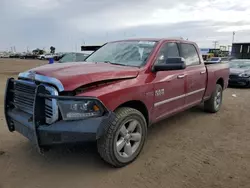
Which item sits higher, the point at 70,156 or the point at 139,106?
the point at 139,106

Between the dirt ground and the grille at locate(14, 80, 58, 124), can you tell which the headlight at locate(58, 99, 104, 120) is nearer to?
the grille at locate(14, 80, 58, 124)

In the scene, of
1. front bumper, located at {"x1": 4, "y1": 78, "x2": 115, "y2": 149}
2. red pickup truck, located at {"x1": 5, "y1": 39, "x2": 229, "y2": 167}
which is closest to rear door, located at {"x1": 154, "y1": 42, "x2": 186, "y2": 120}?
red pickup truck, located at {"x1": 5, "y1": 39, "x2": 229, "y2": 167}

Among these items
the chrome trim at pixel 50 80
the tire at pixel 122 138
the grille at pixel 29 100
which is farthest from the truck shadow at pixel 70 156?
the chrome trim at pixel 50 80

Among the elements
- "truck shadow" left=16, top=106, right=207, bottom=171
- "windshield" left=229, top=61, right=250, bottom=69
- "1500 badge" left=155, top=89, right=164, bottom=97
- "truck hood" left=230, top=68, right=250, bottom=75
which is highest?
"windshield" left=229, top=61, right=250, bottom=69

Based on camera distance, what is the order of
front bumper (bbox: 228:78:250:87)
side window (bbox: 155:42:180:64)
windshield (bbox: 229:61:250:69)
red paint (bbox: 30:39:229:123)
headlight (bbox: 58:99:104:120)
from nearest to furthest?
headlight (bbox: 58:99:104:120) < red paint (bbox: 30:39:229:123) < side window (bbox: 155:42:180:64) < front bumper (bbox: 228:78:250:87) < windshield (bbox: 229:61:250:69)

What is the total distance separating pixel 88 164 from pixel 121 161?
507 mm

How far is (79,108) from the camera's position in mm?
2770

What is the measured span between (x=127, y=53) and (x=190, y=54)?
5.40 ft

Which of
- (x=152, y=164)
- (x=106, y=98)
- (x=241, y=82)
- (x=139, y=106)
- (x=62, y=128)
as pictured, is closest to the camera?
(x=62, y=128)

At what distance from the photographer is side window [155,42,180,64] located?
3984mm

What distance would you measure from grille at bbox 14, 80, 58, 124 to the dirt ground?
2.57ft

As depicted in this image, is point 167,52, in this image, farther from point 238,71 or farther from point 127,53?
point 238,71

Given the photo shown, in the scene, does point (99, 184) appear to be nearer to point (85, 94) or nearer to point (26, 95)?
point (85, 94)

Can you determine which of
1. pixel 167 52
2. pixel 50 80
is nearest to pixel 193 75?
pixel 167 52
